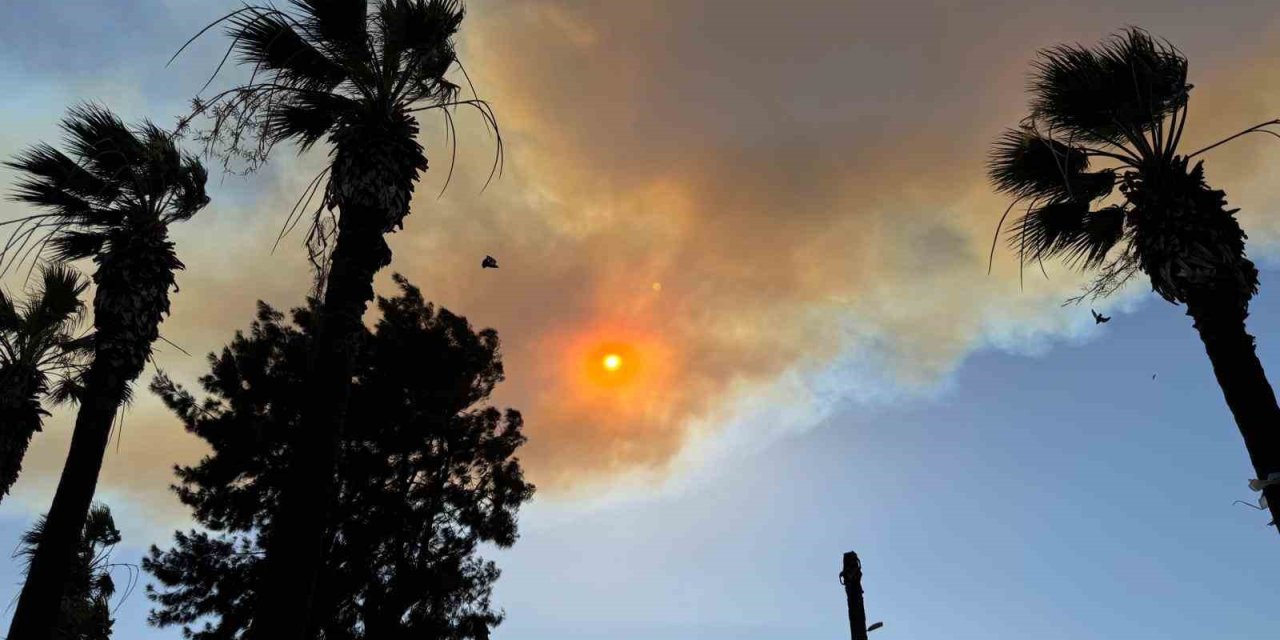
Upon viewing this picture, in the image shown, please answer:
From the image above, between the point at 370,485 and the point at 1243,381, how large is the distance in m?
17.9

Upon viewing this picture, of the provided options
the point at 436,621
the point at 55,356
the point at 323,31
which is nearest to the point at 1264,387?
the point at 323,31

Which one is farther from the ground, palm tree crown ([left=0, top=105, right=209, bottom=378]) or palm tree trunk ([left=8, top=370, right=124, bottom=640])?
palm tree crown ([left=0, top=105, right=209, bottom=378])

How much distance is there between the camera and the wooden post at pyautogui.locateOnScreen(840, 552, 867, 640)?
14.0 meters

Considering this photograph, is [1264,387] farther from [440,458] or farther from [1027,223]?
[440,458]

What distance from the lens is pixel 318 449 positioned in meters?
7.20

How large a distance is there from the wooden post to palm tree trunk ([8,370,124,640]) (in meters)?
12.0

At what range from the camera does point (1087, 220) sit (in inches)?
441

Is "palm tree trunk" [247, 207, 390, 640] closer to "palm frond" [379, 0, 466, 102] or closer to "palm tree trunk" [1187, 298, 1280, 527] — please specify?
"palm frond" [379, 0, 466, 102]

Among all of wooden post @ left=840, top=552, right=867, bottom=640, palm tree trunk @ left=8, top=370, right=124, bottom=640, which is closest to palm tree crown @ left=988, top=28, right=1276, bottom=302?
wooden post @ left=840, top=552, right=867, bottom=640

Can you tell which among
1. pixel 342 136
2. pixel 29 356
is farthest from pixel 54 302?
pixel 342 136

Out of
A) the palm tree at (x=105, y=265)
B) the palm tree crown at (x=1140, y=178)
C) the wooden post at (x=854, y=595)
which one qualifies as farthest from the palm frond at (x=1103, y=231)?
the palm tree at (x=105, y=265)

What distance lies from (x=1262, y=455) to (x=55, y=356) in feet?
64.6

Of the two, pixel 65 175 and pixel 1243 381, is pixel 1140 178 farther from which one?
pixel 65 175

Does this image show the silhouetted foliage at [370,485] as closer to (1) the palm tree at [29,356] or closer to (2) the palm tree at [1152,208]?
(1) the palm tree at [29,356]
